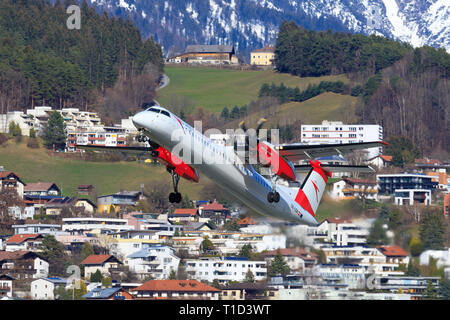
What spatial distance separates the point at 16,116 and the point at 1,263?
65093mm

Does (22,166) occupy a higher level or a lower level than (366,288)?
higher

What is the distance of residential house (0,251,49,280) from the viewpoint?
7194cm

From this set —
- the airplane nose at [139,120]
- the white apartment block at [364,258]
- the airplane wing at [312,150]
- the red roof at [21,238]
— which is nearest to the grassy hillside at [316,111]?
the red roof at [21,238]

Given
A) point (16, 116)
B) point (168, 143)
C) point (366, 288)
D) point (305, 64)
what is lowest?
point (366, 288)

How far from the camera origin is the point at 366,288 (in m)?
54.4

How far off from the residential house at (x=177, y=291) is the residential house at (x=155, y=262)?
353 inches

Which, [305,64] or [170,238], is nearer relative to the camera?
[170,238]

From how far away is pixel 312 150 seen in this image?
34562 mm

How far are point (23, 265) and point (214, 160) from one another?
45.3 meters

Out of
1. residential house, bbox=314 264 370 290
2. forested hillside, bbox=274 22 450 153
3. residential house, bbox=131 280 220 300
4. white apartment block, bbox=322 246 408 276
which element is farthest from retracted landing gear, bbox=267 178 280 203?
forested hillside, bbox=274 22 450 153

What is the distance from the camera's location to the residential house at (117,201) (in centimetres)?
9931

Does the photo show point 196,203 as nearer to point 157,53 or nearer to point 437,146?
point 437,146

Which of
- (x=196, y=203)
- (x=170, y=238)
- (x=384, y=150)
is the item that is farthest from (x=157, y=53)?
(x=170, y=238)

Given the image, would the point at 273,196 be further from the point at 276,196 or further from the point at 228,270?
the point at 228,270
